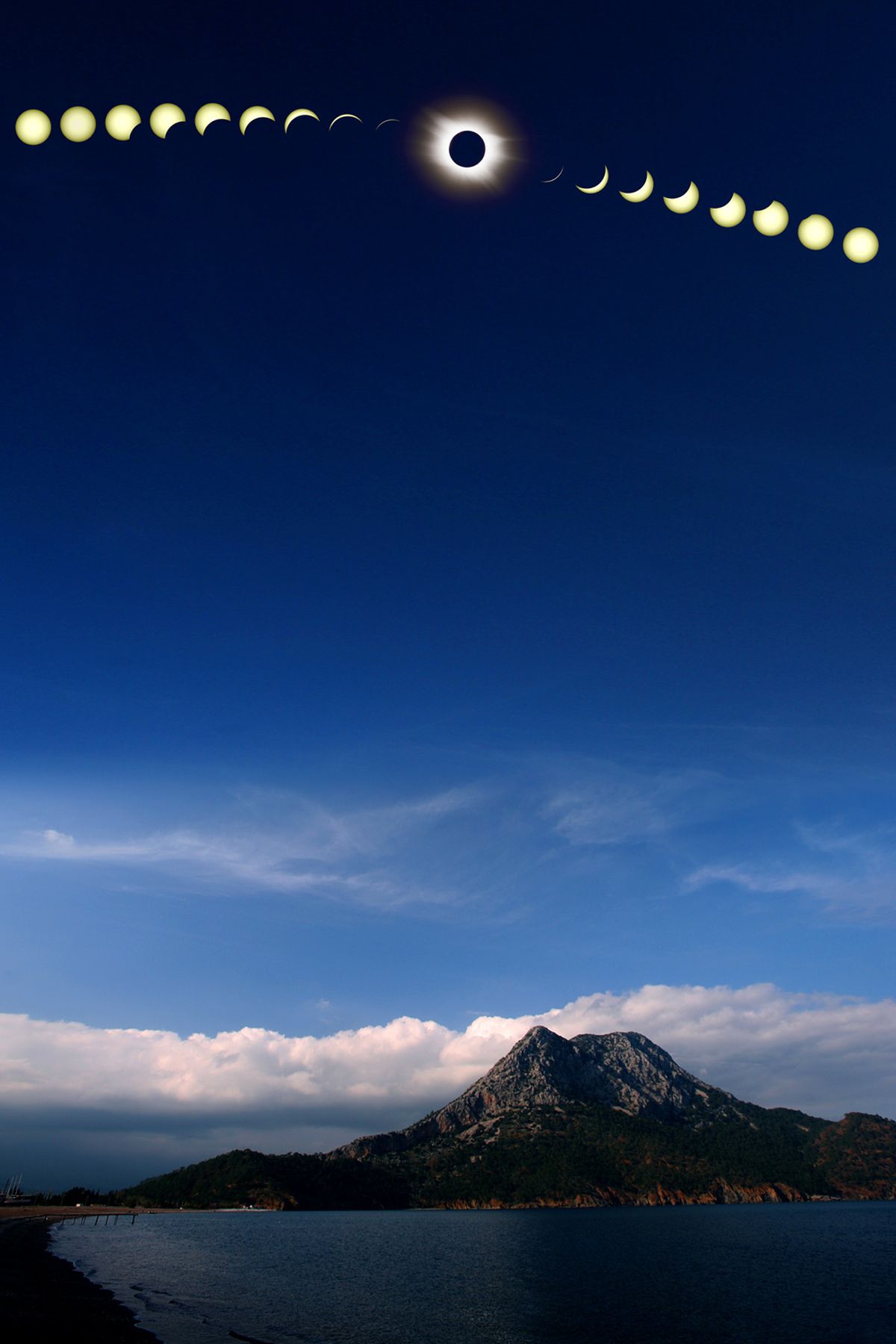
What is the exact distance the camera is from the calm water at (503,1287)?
59.2m

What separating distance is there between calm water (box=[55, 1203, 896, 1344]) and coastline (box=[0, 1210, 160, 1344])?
269cm

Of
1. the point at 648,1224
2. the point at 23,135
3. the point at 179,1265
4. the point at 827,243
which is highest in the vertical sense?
the point at 23,135

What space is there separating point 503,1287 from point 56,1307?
52634 mm

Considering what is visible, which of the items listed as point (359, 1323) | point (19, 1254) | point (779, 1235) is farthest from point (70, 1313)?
point (779, 1235)

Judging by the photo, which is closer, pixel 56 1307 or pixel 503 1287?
pixel 56 1307

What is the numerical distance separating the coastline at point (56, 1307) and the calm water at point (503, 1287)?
269 cm

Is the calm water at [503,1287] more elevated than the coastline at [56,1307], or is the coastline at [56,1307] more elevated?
the coastline at [56,1307]

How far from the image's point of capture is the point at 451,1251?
129 metres

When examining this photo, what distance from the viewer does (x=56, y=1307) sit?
52438 mm

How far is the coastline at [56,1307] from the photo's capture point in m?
42.2

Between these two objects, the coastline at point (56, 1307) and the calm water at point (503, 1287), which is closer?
the coastline at point (56, 1307)

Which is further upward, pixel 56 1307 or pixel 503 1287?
pixel 56 1307

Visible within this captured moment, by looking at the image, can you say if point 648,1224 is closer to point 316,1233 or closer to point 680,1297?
point 316,1233

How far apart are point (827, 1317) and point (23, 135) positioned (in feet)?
320
